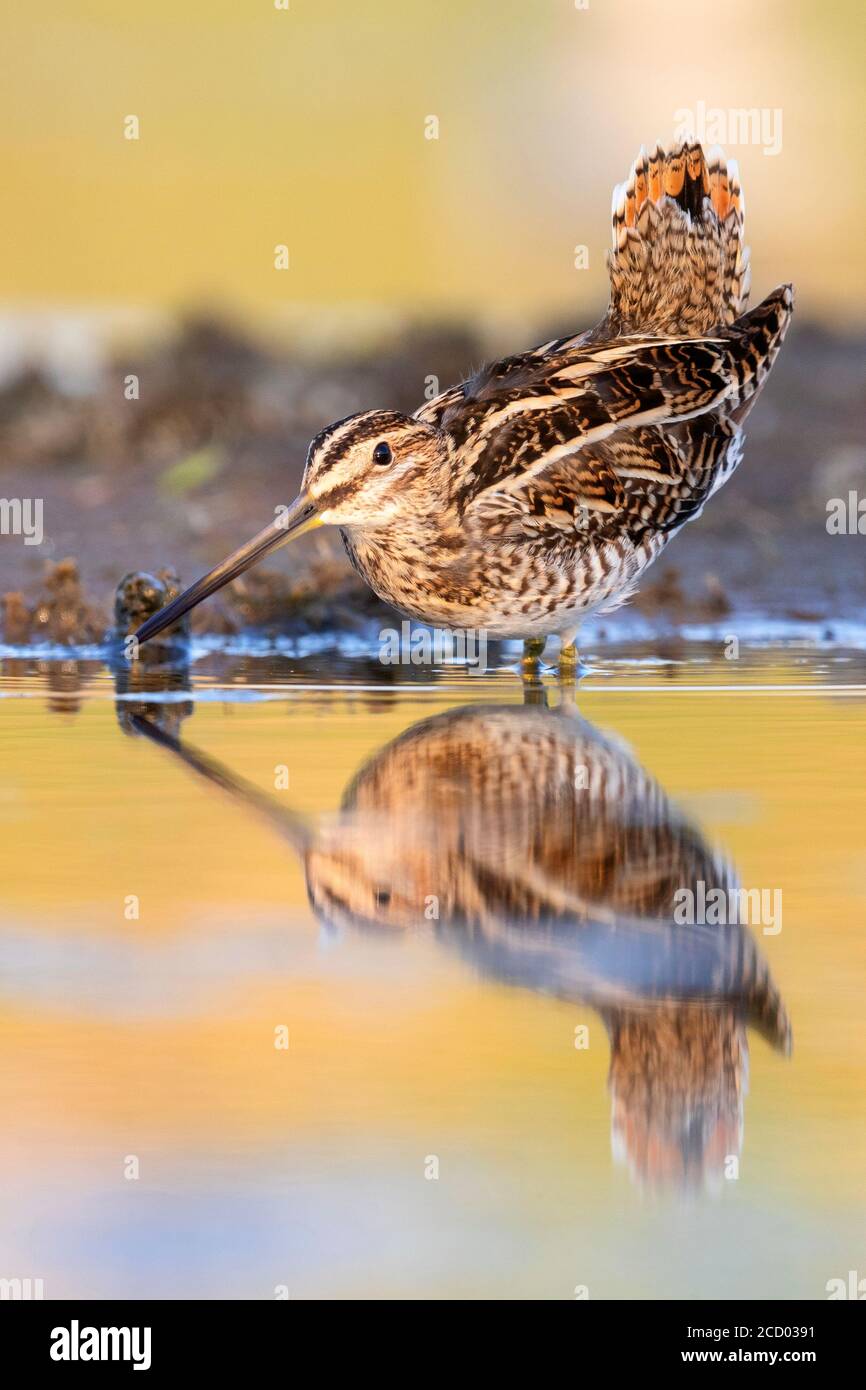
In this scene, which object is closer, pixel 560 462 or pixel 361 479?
pixel 361 479

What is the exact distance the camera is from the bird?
27.1ft

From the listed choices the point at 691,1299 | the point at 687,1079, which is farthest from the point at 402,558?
the point at 691,1299

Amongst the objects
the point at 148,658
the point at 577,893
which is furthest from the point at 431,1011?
the point at 148,658

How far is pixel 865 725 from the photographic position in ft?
24.2

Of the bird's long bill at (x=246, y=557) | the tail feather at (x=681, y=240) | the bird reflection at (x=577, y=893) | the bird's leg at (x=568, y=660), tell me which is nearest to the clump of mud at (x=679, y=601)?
the tail feather at (x=681, y=240)

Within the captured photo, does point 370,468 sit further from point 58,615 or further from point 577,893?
point 577,893

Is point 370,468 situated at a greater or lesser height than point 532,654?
greater

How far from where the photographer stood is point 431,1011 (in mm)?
4160

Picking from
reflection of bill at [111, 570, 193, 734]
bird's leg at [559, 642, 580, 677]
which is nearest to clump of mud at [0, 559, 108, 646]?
Answer: reflection of bill at [111, 570, 193, 734]

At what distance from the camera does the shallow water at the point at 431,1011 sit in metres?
3.19

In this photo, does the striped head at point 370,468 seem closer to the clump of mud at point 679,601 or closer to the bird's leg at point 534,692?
the bird's leg at point 534,692

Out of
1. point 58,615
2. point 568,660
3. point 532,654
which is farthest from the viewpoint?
point 58,615

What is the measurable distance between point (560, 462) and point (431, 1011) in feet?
15.1

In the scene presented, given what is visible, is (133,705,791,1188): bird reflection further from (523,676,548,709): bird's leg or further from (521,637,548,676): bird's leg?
(521,637,548,676): bird's leg
